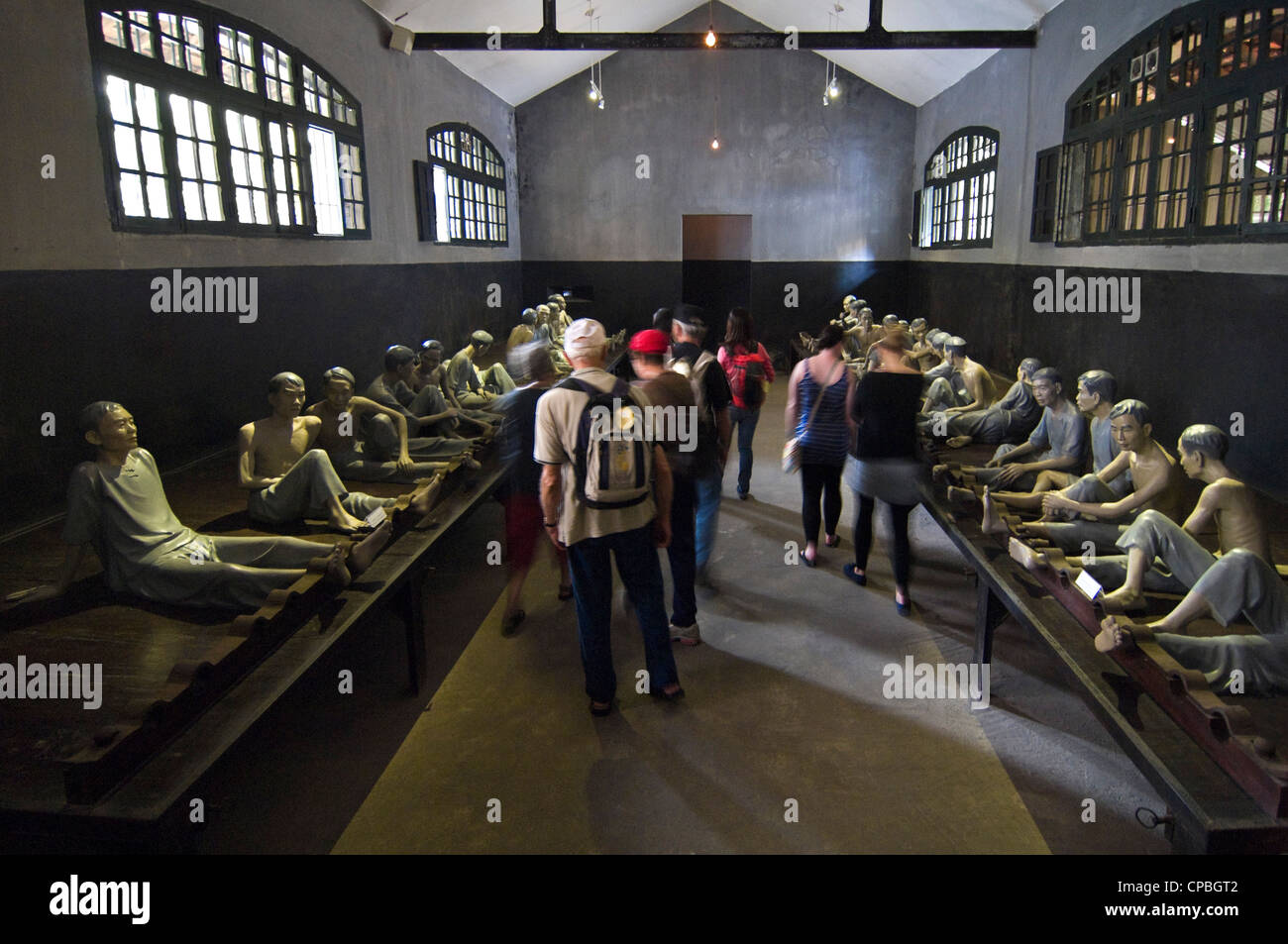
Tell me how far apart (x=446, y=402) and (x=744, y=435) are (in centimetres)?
244

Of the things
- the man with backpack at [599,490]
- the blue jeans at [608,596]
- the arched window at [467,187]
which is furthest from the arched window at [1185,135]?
the arched window at [467,187]

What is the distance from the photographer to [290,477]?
4.54m

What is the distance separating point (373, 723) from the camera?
3.73m

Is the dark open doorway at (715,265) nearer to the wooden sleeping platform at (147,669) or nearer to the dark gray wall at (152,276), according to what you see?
the dark gray wall at (152,276)

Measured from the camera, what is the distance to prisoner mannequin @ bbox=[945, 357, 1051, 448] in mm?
6547

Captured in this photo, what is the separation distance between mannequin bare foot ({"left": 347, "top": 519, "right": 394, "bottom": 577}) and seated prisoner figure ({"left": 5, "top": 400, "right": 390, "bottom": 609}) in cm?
9

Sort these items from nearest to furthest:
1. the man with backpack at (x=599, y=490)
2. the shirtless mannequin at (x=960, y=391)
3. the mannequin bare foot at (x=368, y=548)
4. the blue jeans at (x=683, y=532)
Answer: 1. the man with backpack at (x=599, y=490)
2. the mannequin bare foot at (x=368, y=548)
3. the blue jeans at (x=683, y=532)
4. the shirtless mannequin at (x=960, y=391)

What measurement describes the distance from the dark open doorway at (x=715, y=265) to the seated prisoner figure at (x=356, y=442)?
426 inches

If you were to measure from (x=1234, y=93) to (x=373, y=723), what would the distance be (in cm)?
684

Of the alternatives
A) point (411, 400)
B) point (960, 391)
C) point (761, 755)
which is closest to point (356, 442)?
point (411, 400)

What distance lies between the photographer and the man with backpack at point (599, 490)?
130 inches

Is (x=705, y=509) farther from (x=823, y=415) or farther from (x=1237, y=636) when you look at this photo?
(x=1237, y=636)

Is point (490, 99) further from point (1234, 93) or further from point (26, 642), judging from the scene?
point (26, 642)

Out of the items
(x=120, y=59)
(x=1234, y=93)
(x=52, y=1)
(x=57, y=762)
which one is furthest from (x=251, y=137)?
(x=1234, y=93)
